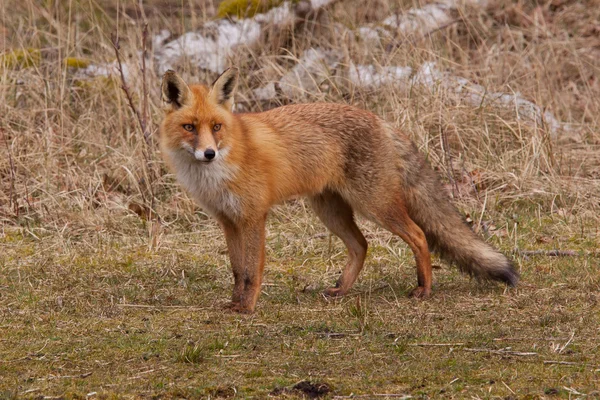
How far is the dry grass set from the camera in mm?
3680

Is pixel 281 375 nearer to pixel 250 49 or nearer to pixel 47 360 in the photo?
pixel 47 360

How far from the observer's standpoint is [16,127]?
8.18m

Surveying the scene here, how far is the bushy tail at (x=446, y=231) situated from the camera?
5113 millimetres

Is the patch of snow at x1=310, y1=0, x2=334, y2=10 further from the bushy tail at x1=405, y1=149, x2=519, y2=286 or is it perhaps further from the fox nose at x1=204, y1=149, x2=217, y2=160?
the fox nose at x1=204, y1=149, x2=217, y2=160

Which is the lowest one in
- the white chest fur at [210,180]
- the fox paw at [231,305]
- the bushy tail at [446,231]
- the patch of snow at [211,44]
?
the fox paw at [231,305]

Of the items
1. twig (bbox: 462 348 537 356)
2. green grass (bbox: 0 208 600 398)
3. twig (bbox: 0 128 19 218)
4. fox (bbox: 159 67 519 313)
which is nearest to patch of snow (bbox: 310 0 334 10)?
green grass (bbox: 0 208 600 398)

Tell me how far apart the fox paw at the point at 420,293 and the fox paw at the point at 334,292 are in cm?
45

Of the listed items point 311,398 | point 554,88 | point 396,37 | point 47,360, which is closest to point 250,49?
point 396,37

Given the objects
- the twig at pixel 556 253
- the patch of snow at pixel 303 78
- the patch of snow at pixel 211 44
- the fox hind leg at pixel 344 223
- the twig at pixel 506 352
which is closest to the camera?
the twig at pixel 506 352

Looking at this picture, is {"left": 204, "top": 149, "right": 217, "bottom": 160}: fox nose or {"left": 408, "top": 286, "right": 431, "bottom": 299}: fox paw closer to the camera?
{"left": 204, "top": 149, "right": 217, "bottom": 160}: fox nose

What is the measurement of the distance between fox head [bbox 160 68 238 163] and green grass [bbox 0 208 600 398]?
38.1 inches

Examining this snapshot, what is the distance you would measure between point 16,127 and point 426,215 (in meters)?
4.67

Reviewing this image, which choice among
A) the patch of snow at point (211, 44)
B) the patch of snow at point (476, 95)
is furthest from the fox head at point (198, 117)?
the patch of snow at point (211, 44)

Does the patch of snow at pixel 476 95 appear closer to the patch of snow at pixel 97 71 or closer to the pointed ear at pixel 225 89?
the patch of snow at pixel 97 71
